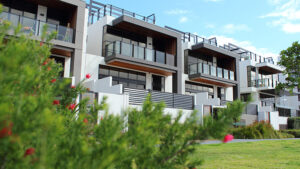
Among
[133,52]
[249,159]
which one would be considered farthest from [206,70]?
[249,159]

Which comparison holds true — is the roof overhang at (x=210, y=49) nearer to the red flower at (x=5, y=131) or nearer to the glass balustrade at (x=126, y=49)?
the glass balustrade at (x=126, y=49)

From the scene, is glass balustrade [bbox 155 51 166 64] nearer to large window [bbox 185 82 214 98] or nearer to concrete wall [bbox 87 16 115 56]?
concrete wall [bbox 87 16 115 56]

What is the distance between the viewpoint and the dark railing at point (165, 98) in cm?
1686

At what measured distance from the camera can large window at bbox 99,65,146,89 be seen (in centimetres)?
1906

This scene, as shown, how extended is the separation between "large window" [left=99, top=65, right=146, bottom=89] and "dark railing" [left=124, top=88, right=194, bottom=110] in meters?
2.22

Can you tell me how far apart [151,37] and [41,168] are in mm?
22202

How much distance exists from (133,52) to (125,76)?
2411mm

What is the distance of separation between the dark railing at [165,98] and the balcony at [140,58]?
2.49m

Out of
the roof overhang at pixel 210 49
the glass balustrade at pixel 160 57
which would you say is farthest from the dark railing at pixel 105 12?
the roof overhang at pixel 210 49

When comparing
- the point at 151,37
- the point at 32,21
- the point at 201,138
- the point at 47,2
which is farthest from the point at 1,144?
the point at 151,37

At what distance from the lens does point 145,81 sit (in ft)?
70.0

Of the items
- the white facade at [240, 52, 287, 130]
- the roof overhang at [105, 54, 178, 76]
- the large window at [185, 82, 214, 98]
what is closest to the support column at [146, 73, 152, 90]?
the roof overhang at [105, 54, 178, 76]

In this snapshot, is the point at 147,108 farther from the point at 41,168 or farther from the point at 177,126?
the point at 41,168

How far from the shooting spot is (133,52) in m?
18.8
